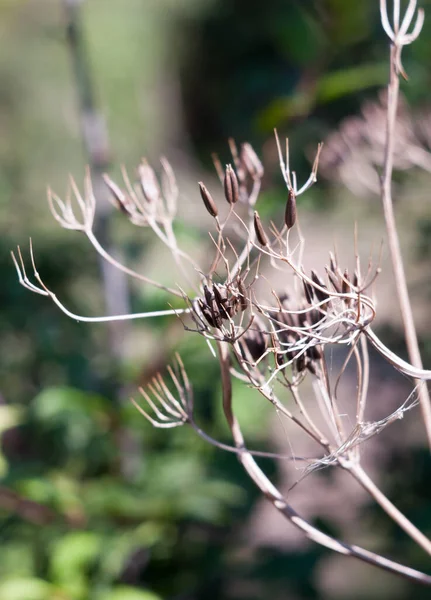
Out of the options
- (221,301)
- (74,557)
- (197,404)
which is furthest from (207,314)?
(197,404)

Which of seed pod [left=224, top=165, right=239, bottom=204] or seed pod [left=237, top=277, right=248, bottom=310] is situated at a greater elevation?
seed pod [left=224, top=165, right=239, bottom=204]

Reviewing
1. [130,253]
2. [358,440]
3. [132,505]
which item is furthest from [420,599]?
[358,440]

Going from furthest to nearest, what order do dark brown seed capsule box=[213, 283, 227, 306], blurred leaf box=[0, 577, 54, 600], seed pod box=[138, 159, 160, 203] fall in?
blurred leaf box=[0, 577, 54, 600]
seed pod box=[138, 159, 160, 203]
dark brown seed capsule box=[213, 283, 227, 306]

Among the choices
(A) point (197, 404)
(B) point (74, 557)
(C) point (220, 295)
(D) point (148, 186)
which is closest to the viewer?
(C) point (220, 295)

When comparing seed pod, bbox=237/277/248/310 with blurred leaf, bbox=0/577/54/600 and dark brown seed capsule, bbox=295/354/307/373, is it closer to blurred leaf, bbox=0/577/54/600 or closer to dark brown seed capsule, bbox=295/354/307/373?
dark brown seed capsule, bbox=295/354/307/373

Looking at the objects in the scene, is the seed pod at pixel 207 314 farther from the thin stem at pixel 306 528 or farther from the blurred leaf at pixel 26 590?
the blurred leaf at pixel 26 590

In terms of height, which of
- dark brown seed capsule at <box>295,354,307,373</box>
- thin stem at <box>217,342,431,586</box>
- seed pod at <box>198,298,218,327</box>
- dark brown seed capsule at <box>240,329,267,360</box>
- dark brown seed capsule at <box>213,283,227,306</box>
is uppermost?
dark brown seed capsule at <box>213,283,227,306</box>

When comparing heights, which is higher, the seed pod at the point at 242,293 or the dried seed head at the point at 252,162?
the dried seed head at the point at 252,162

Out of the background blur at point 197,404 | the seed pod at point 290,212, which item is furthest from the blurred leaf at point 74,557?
the seed pod at point 290,212

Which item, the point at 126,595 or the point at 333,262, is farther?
the point at 126,595

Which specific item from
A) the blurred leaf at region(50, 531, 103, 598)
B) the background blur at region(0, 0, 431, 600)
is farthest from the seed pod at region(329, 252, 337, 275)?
the blurred leaf at region(50, 531, 103, 598)

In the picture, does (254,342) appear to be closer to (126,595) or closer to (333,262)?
(333,262)

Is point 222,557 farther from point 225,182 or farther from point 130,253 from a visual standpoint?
point 225,182
